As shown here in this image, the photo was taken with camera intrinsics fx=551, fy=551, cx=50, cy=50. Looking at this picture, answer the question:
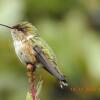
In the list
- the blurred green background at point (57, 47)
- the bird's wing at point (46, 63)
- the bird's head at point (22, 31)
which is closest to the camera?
the bird's wing at point (46, 63)

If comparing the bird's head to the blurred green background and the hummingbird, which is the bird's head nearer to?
the hummingbird

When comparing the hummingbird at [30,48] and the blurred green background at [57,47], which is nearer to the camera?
the hummingbird at [30,48]

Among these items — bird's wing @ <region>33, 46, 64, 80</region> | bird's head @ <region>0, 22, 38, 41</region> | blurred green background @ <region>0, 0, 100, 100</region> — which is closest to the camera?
bird's wing @ <region>33, 46, 64, 80</region>

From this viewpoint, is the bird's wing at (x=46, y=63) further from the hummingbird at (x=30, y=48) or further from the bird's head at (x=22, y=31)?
the bird's head at (x=22, y=31)

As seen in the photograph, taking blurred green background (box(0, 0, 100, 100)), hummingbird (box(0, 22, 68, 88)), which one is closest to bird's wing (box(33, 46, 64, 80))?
hummingbird (box(0, 22, 68, 88))

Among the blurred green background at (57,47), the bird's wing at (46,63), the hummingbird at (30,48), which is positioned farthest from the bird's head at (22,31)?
the blurred green background at (57,47)

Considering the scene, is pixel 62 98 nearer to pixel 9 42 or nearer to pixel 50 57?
pixel 9 42
